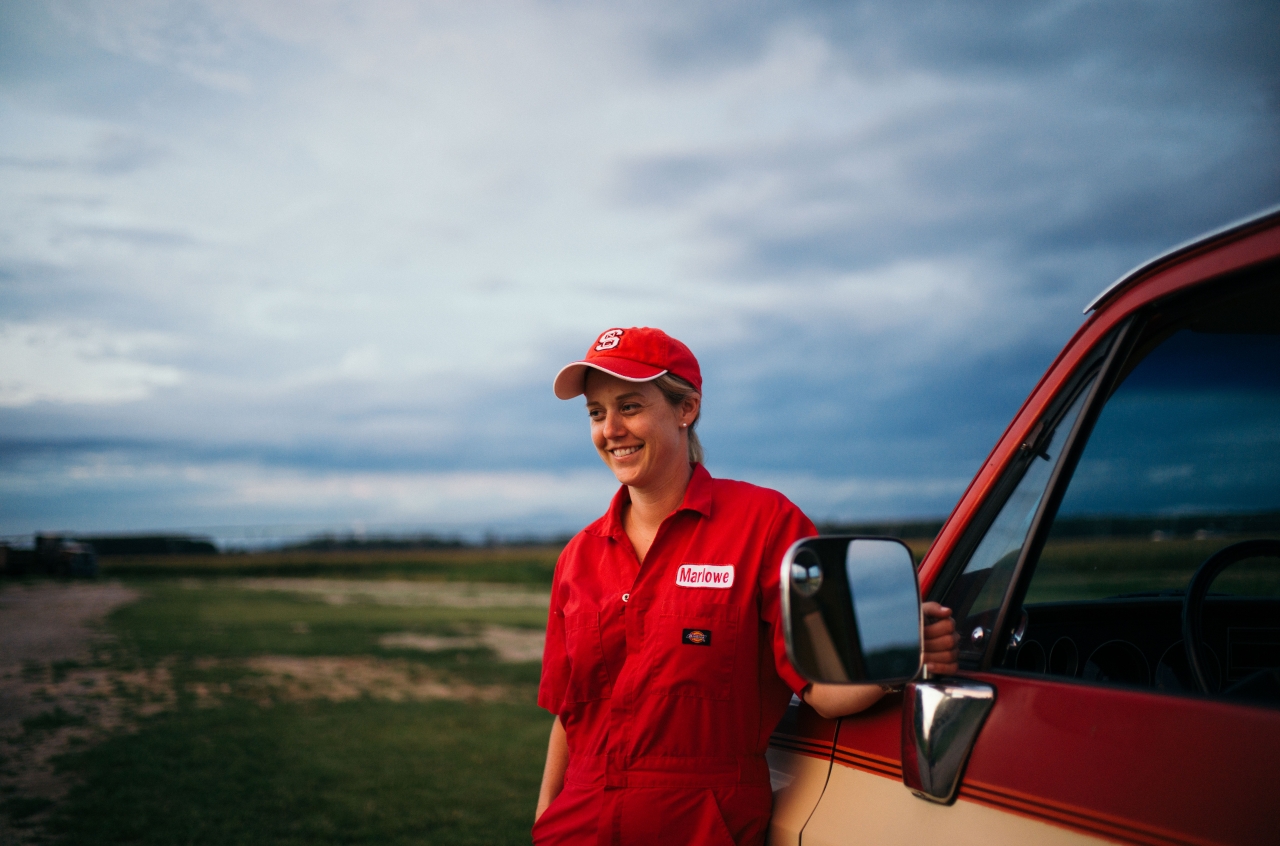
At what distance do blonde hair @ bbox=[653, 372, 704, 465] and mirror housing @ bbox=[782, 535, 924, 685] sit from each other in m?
0.96

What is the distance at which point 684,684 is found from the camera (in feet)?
6.36

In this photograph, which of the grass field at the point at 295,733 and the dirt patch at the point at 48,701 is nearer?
the grass field at the point at 295,733

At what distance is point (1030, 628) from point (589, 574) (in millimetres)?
1063

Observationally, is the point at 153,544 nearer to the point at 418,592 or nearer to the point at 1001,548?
the point at 418,592

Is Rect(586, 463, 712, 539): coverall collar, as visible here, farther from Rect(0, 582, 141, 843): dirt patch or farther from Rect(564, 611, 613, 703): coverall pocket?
Rect(0, 582, 141, 843): dirt patch

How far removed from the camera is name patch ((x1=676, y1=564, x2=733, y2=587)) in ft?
6.58

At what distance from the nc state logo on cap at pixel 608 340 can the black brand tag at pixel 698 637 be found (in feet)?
2.67

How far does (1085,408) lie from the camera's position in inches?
64.7

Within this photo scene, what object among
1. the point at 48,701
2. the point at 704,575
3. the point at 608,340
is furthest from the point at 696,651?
the point at 48,701

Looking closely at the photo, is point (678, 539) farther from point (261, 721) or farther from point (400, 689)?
point (400, 689)

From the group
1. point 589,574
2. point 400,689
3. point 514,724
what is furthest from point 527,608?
point 589,574

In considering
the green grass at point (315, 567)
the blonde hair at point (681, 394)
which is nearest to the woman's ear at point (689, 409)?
the blonde hair at point (681, 394)

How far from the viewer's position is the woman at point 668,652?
191cm

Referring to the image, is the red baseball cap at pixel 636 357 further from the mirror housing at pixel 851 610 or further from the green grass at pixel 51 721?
the green grass at pixel 51 721
